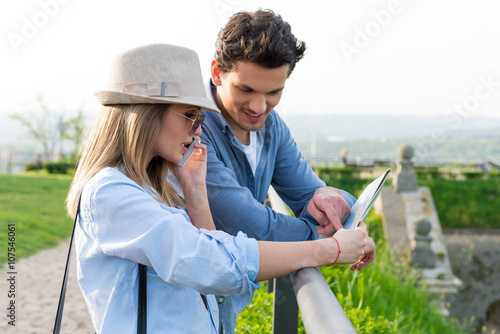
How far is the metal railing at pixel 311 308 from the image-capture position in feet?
3.58

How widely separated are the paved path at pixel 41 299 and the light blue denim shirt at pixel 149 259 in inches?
138

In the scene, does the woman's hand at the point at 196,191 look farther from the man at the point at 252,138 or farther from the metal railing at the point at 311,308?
the metal railing at the point at 311,308

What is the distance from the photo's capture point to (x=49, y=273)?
7.02 meters

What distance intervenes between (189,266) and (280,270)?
0.26 meters

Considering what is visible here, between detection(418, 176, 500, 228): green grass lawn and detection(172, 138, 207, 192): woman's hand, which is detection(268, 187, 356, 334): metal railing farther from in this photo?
detection(418, 176, 500, 228): green grass lawn

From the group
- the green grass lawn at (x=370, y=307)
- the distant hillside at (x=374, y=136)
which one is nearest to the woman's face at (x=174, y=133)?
the green grass lawn at (x=370, y=307)

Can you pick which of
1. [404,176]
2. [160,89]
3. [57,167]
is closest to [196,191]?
[160,89]

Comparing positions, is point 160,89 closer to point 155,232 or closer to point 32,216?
point 155,232

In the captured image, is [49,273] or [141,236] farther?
[49,273]

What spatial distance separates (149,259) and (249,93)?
98 centimetres

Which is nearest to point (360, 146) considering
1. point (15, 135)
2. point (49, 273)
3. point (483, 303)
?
point (15, 135)

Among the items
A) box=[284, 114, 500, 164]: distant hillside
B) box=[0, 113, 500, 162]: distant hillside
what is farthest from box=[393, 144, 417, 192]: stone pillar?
box=[284, 114, 500, 164]: distant hillside

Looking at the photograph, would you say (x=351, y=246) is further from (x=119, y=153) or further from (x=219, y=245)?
(x=119, y=153)

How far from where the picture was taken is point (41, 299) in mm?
5863
